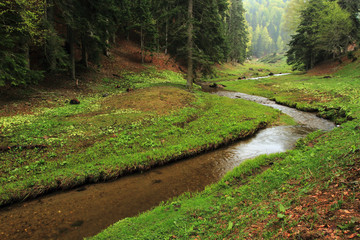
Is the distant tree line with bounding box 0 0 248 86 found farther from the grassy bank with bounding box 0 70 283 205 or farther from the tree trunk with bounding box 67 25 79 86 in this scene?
the grassy bank with bounding box 0 70 283 205

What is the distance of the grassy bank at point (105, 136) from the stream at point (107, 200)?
0.53 m

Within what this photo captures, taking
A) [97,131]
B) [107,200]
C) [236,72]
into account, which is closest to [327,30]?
Answer: [236,72]

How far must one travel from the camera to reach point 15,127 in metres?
10.2

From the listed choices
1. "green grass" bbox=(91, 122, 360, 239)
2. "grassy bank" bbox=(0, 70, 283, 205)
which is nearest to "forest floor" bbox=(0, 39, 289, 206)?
"grassy bank" bbox=(0, 70, 283, 205)

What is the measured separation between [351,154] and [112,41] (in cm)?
3929

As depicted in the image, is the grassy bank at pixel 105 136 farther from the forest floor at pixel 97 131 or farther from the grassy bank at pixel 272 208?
the grassy bank at pixel 272 208

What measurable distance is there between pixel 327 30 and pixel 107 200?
157ft

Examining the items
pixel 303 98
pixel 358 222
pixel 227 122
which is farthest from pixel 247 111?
pixel 358 222

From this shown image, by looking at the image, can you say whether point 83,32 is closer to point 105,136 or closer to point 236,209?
point 105,136

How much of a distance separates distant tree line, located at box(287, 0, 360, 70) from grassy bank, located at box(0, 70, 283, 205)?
32.5 metres

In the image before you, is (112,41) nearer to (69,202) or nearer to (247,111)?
(247,111)

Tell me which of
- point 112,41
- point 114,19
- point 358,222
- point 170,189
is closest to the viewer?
point 358,222

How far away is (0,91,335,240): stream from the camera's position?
18.3 ft

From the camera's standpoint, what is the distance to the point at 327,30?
119 feet
